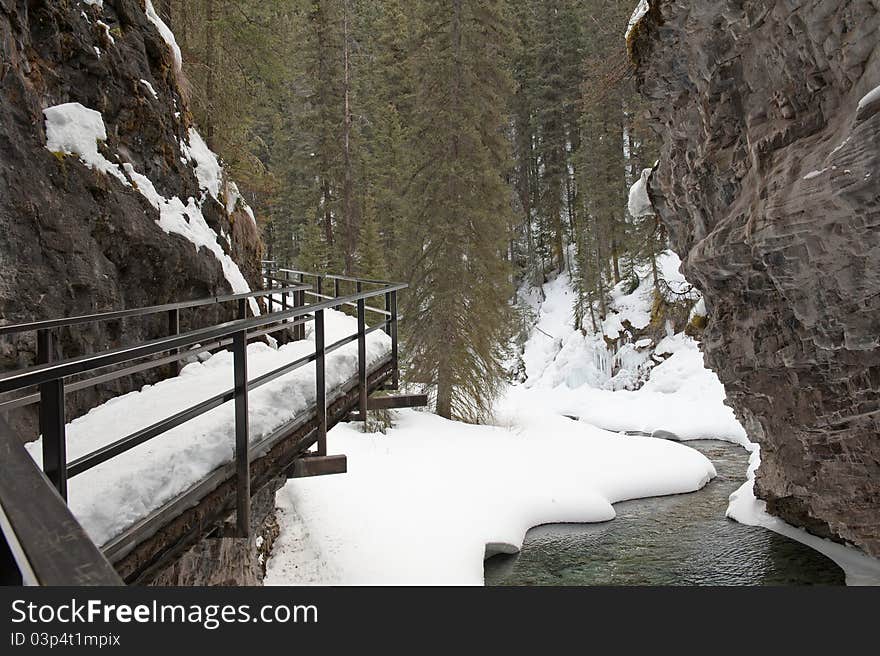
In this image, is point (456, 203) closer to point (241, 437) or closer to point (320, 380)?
point (320, 380)

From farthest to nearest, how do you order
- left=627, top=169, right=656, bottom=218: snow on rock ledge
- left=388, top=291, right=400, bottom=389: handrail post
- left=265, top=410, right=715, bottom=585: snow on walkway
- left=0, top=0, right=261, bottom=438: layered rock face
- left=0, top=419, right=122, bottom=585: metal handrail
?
left=627, top=169, right=656, bottom=218: snow on rock ledge
left=265, top=410, right=715, bottom=585: snow on walkway
left=388, top=291, right=400, bottom=389: handrail post
left=0, top=0, right=261, bottom=438: layered rock face
left=0, top=419, right=122, bottom=585: metal handrail

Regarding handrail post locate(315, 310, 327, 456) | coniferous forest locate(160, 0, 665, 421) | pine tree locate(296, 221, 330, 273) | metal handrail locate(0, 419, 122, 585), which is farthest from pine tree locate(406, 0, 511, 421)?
metal handrail locate(0, 419, 122, 585)

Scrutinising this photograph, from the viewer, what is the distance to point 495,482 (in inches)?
490

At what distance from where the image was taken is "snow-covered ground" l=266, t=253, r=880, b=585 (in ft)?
28.1

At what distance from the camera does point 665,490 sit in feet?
42.7

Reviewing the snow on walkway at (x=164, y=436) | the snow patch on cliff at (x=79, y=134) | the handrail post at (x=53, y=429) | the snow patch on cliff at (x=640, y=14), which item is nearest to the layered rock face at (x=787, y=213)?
the snow patch on cliff at (x=640, y=14)

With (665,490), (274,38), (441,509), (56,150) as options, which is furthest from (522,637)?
(274,38)

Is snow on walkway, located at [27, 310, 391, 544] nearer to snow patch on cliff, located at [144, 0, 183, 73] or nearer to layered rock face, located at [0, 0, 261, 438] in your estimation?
layered rock face, located at [0, 0, 261, 438]

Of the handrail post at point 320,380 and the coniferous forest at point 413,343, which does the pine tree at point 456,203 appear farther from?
the handrail post at point 320,380

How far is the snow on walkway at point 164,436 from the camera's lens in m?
3.00

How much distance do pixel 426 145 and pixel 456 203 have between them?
1.96 m

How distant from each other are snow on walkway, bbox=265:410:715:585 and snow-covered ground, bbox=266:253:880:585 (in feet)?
0.10

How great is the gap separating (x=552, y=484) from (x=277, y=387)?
895 cm

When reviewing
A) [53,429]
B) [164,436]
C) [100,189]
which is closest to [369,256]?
[100,189]
